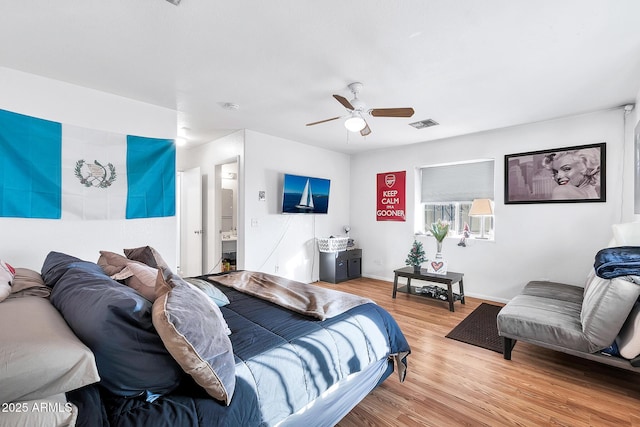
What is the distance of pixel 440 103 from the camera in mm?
3199

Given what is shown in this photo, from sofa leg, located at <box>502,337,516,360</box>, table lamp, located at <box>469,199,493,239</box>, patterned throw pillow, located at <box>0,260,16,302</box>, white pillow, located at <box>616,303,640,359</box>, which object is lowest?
sofa leg, located at <box>502,337,516,360</box>

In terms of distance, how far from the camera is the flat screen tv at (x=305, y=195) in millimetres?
4641

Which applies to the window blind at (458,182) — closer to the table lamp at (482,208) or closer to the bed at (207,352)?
the table lamp at (482,208)

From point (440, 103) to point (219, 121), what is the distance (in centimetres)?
277

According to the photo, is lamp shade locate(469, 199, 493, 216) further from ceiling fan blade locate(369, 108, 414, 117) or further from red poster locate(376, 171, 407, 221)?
ceiling fan blade locate(369, 108, 414, 117)

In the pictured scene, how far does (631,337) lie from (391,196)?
3.63 metres

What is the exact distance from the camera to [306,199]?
16.2 feet

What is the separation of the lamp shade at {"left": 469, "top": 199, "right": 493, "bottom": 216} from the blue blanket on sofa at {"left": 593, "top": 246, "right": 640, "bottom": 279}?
1703 mm

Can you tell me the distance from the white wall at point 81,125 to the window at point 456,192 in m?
3.99

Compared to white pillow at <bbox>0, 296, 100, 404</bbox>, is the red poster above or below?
above

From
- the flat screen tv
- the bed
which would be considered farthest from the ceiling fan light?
the flat screen tv

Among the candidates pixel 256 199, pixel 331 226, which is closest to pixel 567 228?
pixel 331 226

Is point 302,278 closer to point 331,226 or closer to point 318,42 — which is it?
point 331,226

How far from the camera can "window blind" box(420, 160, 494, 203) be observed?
14.4 feet
